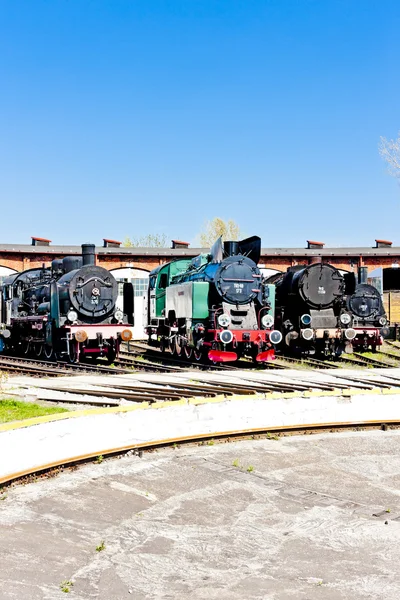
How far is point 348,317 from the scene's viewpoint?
69.6 ft

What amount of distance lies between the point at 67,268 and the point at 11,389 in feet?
30.7

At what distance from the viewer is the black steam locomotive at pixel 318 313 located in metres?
21.2

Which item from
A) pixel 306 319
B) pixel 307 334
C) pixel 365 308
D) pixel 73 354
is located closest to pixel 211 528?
pixel 73 354

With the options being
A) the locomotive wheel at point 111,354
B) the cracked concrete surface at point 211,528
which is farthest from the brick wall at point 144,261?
the cracked concrete surface at point 211,528

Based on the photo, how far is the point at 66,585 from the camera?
4.58 meters

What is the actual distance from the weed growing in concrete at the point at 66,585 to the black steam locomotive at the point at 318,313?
16.7 m

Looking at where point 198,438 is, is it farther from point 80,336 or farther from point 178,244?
point 178,244

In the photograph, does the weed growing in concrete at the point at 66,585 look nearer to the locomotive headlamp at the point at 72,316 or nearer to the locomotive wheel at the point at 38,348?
the locomotive headlamp at the point at 72,316

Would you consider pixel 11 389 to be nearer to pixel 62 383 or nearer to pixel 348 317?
pixel 62 383

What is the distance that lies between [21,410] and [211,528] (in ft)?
15.7

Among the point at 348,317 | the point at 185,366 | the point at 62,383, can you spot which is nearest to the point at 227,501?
the point at 62,383

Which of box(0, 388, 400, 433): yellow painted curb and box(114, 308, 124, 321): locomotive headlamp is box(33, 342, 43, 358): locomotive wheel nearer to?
box(114, 308, 124, 321): locomotive headlamp

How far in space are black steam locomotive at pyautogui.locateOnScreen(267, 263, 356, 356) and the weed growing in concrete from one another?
54.7 ft

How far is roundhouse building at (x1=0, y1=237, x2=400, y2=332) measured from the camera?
3359 centimetres
